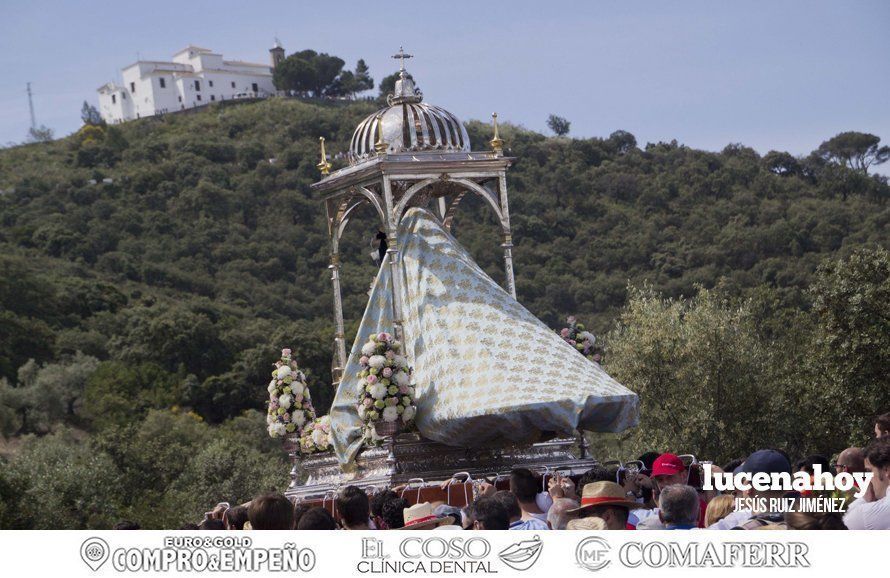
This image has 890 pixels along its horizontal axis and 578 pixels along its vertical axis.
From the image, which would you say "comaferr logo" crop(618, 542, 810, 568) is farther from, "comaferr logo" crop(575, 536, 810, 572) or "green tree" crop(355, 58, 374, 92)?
"green tree" crop(355, 58, 374, 92)

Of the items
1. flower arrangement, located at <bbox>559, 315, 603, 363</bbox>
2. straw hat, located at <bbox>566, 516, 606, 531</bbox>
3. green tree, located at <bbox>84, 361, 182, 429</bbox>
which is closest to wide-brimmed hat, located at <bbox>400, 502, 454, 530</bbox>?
straw hat, located at <bbox>566, 516, 606, 531</bbox>

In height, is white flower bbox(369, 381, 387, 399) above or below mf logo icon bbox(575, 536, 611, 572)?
above

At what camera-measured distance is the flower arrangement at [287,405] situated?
70.9 feet

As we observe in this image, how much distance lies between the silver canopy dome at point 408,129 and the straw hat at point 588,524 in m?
11.1

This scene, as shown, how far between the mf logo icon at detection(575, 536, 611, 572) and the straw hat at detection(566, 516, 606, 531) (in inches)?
10.2

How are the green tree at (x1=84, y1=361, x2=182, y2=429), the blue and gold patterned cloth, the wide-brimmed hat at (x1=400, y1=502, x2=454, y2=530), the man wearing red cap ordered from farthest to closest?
the green tree at (x1=84, y1=361, x2=182, y2=429) → the blue and gold patterned cloth → the man wearing red cap → the wide-brimmed hat at (x1=400, y1=502, x2=454, y2=530)

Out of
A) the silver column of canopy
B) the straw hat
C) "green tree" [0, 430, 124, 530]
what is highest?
the silver column of canopy

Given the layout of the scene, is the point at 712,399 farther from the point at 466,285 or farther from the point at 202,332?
the point at 202,332

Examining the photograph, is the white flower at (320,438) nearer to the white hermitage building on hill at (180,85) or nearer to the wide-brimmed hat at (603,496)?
the wide-brimmed hat at (603,496)

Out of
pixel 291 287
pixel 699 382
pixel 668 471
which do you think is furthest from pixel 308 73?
pixel 668 471

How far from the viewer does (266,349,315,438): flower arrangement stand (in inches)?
851

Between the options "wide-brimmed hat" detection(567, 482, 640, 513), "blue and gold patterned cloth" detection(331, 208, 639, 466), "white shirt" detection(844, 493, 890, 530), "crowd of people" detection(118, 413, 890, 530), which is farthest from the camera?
"blue and gold patterned cloth" detection(331, 208, 639, 466)

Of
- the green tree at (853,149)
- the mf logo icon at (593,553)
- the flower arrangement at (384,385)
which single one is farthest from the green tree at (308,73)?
the mf logo icon at (593,553)

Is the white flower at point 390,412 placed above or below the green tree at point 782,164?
below
